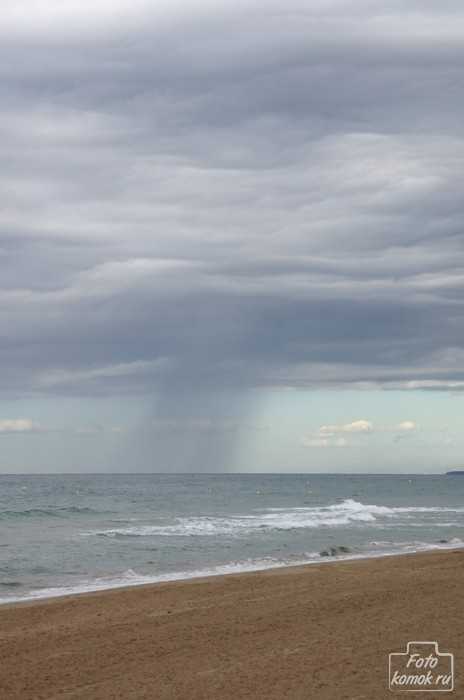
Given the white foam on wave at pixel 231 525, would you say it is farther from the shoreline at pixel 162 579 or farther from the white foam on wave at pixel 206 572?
the shoreline at pixel 162 579

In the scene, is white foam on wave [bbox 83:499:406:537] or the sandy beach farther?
white foam on wave [bbox 83:499:406:537]

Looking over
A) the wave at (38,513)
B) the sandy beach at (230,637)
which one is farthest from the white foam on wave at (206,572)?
the wave at (38,513)

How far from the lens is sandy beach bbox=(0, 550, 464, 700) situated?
9.33m

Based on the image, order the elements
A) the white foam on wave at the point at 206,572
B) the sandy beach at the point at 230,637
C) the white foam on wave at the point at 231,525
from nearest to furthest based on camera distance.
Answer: the sandy beach at the point at 230,637, the white foam on wave at the point at 206,572, the white foam on wave at the point at 231,525

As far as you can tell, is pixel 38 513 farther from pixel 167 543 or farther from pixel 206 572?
pixel 206 572

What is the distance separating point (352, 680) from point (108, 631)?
4.70m

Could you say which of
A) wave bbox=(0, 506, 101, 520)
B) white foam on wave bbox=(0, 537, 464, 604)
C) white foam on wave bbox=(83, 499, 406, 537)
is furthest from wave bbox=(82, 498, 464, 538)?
white foam on wave bbox=(0, 537, 464, 604)

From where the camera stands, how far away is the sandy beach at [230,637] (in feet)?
30.6

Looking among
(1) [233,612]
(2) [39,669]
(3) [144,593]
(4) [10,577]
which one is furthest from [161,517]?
(2) [39,669]

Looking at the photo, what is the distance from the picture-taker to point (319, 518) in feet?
156

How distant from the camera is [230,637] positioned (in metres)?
11.8

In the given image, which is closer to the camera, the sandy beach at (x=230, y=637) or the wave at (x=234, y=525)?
the sandy beach at (x=230, y=637)

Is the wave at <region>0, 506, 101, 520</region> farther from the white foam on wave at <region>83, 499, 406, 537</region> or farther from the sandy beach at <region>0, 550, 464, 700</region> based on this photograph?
the sandy beach at <region>0, 550, 464, 700</region>

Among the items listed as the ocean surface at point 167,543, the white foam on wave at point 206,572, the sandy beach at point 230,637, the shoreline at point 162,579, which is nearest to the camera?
the sandy beach at point 230,637
